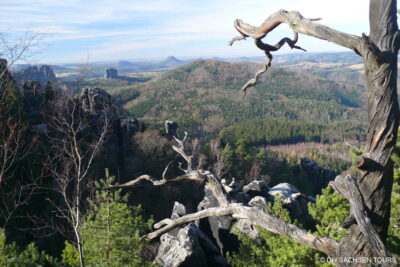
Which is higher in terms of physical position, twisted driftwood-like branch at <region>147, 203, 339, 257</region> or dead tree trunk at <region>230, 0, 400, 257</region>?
dead tree trunk at <region>230, 0, 400, 257</region>

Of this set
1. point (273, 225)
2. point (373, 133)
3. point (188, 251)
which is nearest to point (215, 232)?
point (188, 251)

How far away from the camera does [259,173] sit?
4394cm

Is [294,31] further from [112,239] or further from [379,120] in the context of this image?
[112,239]

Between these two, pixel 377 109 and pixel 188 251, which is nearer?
pixel 377 109

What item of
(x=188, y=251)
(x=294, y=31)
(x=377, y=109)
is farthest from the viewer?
(x=188, y=251)

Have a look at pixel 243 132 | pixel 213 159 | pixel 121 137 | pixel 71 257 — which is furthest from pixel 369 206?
pixel 243 132

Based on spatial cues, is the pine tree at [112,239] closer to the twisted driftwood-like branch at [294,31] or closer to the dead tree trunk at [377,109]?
the twisted driftwood-like branch at [294,31]

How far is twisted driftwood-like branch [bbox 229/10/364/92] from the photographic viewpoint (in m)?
3.02

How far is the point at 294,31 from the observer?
11.2 ft

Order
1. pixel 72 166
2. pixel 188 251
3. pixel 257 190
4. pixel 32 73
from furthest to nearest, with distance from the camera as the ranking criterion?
pixel 257 190
pixel 72 166
pixel 188 251
pixel 32 73

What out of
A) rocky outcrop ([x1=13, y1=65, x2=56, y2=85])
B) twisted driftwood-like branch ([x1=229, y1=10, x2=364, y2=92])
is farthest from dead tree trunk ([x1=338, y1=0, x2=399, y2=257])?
rocky outcrop ([x1=13, y1=65, x2=56, y2=85])

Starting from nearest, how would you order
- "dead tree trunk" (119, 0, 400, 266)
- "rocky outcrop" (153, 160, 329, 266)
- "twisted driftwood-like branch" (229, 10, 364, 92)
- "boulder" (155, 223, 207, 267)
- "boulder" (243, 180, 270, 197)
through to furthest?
"dead tree trunk" (119, 0, 400, 266), "twisted driftwood-like branch" (229, 10, 364, 92), "boulder" (155, 223, 207, 267), "rocky outcrop" (153, 160, 329, 266), "boulder" (243, 180, 270, 197)

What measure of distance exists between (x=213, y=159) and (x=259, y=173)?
7.07 meters

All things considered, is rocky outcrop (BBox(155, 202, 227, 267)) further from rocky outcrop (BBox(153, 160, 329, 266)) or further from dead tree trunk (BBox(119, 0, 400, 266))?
dead tree trunk (BBox(119, 0, 400, 266))
